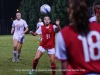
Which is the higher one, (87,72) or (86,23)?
(86,23)

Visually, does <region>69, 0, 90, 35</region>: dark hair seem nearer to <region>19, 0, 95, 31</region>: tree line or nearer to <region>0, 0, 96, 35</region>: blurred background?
<region>0, 0, 96, 35</region>: blurred background

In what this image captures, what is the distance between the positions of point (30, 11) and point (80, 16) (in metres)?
50.2

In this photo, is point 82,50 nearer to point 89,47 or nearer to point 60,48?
point 89,47

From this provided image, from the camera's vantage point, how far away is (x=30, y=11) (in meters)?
53.8

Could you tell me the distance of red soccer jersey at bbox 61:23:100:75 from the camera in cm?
393

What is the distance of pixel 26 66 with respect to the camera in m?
13.0

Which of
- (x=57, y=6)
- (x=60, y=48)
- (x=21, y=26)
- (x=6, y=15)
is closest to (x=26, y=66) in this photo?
(x=21, y=26)

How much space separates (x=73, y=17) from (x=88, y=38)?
0.29 metres

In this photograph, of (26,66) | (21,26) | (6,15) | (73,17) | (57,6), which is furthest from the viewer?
(6,15)

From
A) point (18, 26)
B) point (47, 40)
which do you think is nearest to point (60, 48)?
point (47, 40)

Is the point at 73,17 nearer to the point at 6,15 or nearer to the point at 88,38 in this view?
the point at 88,38

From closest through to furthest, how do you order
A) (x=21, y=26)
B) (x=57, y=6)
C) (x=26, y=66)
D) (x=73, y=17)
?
(x=73, y=17), (x=26, y=66), (x=21, y=26), (x=57, y=6)

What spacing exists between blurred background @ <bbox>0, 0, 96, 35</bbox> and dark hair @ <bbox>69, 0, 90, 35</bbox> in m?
43.5

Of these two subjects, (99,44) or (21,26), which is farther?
(21,26)
